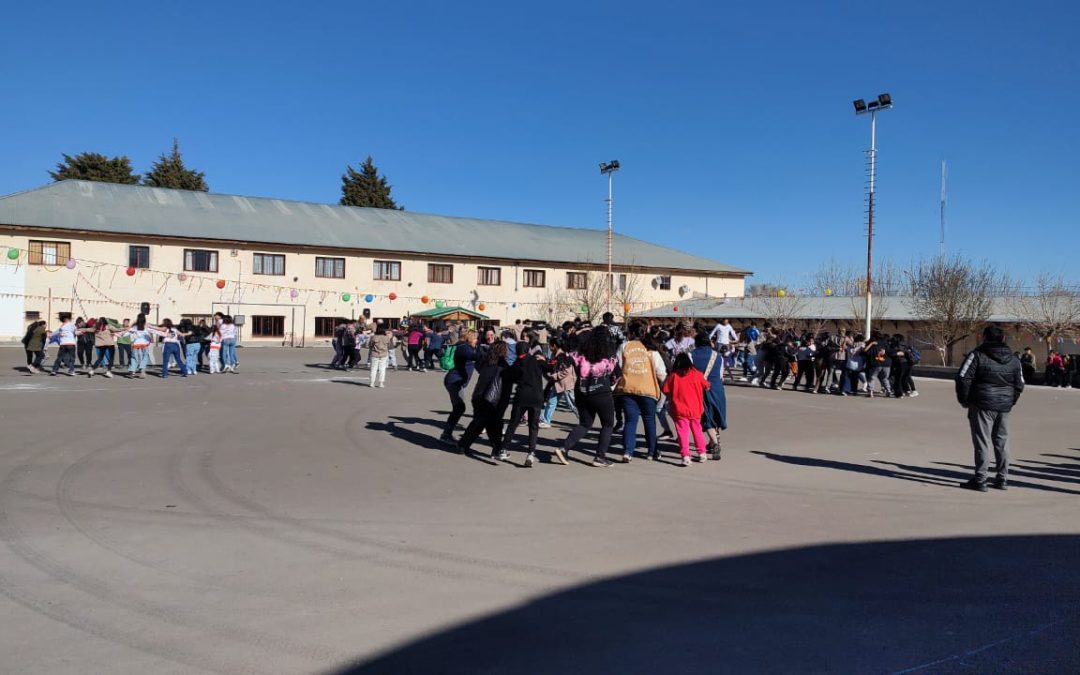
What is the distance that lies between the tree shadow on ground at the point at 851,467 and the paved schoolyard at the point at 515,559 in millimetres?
57

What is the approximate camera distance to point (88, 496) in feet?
24.7

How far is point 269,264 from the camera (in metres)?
44.3

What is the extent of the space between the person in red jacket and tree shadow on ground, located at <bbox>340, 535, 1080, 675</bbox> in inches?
149

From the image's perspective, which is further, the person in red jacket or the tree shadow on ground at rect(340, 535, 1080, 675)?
the person in red jacket

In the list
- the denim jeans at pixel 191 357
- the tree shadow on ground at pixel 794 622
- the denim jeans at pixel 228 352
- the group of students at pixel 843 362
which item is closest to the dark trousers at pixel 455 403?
the tree shadow on ground at pixel 794 622

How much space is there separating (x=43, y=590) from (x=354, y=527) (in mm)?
2258

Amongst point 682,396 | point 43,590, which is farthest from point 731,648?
point 682,396

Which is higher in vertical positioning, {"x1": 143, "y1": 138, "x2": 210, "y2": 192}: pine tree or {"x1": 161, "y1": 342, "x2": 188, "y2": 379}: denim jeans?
{"x1": 143, "y1": 138, "x2": 210, "y2": 192}: pine tree

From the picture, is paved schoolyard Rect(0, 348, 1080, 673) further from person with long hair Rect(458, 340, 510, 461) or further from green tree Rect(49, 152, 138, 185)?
green tree Rect(49, 152, 138, 185)

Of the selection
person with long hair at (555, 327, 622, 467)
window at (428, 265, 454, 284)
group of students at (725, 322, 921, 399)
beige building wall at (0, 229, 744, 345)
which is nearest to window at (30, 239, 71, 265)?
beige building wall at (0, 229, 744, 345)

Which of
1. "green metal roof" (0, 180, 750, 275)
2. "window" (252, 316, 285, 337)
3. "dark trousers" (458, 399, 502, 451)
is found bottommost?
"dark trousers" (458, 399, 502, 451)

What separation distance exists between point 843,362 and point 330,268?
107 ft

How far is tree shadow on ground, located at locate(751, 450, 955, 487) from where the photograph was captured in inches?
353

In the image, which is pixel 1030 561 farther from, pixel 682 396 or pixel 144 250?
pixel 144 250
